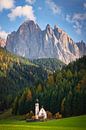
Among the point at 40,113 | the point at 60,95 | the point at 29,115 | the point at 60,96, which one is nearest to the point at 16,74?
the point at 60,95

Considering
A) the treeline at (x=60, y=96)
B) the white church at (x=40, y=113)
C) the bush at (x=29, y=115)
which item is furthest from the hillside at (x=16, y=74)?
the white church at (x=40, y=113)

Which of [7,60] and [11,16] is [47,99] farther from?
[7,60]

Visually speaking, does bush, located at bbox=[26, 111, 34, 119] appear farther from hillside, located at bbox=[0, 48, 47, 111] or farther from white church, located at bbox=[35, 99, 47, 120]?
hillside, located at bbox=[0, 48, 47, 111]

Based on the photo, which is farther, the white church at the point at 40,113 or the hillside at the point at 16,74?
the hillside at the point at 16,74

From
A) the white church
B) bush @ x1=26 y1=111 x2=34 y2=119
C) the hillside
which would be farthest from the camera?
the hillside

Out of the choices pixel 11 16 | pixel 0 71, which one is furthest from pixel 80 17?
pixel 0 71

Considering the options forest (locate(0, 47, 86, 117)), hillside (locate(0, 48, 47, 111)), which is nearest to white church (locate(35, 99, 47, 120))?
forest (locate(0, 47, 86, 117))

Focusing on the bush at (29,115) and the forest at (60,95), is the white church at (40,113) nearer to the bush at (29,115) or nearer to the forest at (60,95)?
the bush at (29,115)

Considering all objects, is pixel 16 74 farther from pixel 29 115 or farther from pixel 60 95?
pixel 29 115
